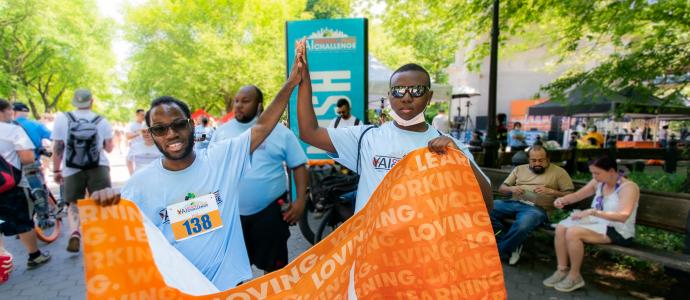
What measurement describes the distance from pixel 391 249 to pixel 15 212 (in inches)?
192

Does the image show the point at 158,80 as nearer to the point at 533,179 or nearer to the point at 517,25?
the point at 517,25

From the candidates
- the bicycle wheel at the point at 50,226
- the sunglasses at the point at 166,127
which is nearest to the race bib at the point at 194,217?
the sunglasses at the point at 166,127

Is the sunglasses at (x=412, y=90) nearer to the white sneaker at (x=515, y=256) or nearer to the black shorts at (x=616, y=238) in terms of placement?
the black shorts at (x=616, y=238)

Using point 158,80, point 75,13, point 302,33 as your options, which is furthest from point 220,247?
point 158,80

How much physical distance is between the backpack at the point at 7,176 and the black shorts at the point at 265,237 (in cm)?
319

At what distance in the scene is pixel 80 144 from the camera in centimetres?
516

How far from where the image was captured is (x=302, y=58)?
2482mm

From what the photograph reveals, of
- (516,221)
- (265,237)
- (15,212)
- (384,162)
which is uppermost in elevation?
(384,162)

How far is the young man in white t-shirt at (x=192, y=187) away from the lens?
6.73 feet

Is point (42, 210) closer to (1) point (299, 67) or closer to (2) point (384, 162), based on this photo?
(1) point (299, 67)

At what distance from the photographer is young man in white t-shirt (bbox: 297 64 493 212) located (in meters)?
2.41

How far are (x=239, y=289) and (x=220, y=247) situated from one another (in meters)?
0.43

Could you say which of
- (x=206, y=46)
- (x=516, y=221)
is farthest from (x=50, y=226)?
(x=206, y=46)

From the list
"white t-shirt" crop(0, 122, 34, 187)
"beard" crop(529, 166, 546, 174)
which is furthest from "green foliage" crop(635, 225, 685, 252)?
"white t-shirt" crop(0, 122, 34, 187)
